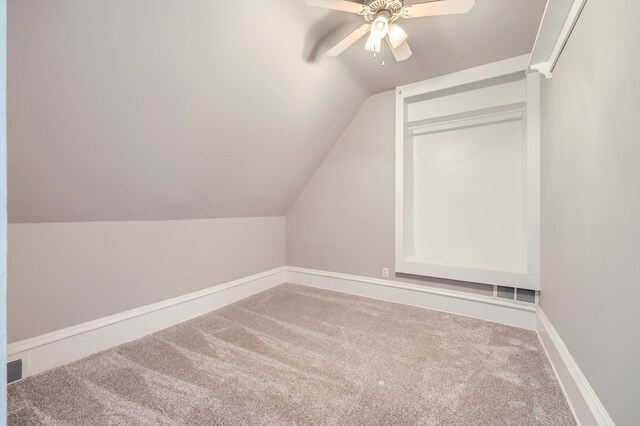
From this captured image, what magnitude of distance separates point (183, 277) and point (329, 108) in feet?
7.21

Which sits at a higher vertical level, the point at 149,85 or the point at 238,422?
the point at 149,85

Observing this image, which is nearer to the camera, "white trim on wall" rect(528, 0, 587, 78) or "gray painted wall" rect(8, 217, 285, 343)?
"white trim on wall" rect(528, 0, 587, 78)

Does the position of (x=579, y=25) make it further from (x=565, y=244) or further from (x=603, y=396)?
(x=603, y=396)

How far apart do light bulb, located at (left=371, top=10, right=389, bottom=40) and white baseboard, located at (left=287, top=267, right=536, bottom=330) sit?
2295 millimetres

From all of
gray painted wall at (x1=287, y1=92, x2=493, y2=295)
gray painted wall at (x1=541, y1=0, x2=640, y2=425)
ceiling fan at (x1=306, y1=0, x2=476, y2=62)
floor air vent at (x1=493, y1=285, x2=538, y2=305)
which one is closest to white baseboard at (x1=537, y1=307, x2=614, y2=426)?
gray painted wall at (x1=541, y1=0, x2=640, y2=425)

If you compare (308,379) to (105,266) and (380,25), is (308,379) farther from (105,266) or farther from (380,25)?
(380,25)

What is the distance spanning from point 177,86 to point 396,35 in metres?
1.42

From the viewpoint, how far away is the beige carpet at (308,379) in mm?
1333

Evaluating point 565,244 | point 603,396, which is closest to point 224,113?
point 565,244

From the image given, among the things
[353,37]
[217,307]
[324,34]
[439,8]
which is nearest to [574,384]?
[439,8]

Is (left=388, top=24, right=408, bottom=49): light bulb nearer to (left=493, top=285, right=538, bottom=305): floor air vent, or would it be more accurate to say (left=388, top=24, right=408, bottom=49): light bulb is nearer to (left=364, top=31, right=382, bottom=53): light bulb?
(left=364, top=31, right=382, bottom=53): light bulb

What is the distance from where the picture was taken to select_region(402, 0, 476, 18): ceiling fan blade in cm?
139

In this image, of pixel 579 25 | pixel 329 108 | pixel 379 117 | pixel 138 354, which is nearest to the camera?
pixel 579 25

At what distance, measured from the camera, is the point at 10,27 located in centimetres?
107
